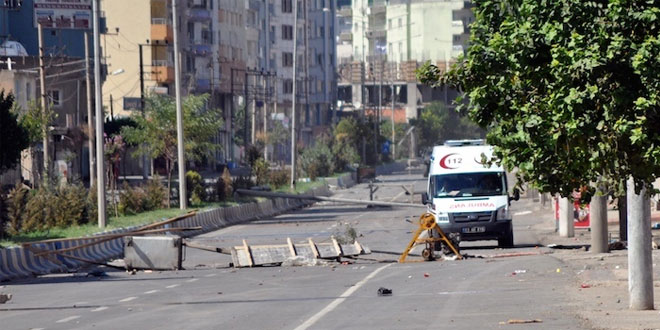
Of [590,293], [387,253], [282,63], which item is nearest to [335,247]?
[387,253]

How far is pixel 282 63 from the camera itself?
15225 cm

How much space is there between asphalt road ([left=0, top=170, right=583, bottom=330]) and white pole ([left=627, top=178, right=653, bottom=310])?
969mm

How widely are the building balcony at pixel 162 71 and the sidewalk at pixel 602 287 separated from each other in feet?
215

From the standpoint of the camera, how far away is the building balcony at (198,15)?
112m

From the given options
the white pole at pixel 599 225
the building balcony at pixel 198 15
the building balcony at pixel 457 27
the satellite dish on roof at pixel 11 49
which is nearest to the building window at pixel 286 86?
the building balcony at pixel 457 27

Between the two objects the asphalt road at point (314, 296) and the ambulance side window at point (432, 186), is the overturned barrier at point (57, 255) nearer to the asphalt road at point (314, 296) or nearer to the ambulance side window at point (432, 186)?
the asphalt road at point (314, 296)

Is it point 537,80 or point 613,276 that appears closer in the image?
point 537,80

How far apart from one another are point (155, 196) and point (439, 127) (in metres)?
101

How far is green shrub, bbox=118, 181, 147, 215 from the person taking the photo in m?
51.4

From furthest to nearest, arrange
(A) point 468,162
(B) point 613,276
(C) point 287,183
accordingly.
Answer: (C) point 287,183, (A) point 468,162, (B) point 613,276

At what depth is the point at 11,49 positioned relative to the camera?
79.4 metres

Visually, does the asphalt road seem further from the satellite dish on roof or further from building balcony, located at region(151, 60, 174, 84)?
building balcony, located at region(151, 60, 174, 84)

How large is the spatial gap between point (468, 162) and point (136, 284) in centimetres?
1252

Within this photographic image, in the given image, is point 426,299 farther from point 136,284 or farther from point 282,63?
point 282,63
